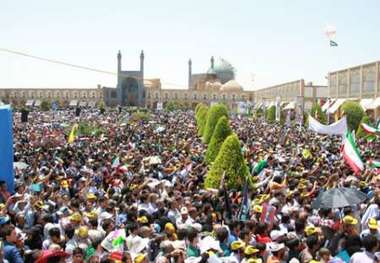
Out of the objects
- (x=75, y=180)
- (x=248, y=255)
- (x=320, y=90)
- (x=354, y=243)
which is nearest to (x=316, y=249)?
(x=354, y=243)

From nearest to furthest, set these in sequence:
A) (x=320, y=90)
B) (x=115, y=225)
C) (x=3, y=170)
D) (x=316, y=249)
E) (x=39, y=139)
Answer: (x=316, y=249) → (x=115, y=225) → (x=3, y=170) → (x=39, y=139) → (x=320, y=90)

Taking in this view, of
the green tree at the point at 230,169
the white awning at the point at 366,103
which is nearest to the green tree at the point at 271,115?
the white awning at the point at 366,103

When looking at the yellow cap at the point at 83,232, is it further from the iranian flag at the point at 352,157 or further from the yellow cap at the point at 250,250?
the iranian flag at the point at 352,157

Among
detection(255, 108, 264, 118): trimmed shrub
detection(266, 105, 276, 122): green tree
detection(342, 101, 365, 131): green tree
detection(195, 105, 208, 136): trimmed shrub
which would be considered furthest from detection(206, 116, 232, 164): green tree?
detection(255, 108, 264, 118): trimmed shrub

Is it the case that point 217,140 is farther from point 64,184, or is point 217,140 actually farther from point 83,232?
point 83,232

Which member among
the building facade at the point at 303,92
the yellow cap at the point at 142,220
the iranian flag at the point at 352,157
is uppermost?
the building facade at the point at 303,92

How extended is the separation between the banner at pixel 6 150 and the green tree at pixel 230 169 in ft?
13.7

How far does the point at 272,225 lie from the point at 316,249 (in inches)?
68.6

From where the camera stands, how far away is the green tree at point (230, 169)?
1209 centimetres

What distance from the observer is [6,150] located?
10148 mm

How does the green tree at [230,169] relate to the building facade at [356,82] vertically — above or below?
below

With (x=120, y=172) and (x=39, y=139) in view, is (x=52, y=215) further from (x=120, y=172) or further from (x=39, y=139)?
(x=39, y=139)

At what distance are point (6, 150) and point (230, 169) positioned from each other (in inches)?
183

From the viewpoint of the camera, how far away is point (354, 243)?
632 centimetres
